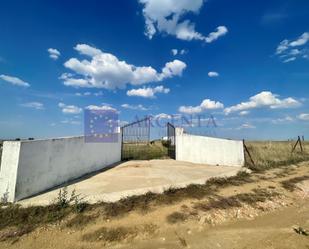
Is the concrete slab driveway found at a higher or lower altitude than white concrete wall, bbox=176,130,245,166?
lower

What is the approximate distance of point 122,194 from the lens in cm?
532

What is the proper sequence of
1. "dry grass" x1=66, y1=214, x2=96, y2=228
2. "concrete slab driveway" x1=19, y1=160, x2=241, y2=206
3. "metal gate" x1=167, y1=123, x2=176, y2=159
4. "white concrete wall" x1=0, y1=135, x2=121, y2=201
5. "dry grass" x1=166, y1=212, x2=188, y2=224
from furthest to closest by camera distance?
"metal gate" x1=167, y1=123, x2=176, y2=159 → "concrete slab driveway" x1=19, y1=160, x2=241, y2=206 → "white concrete wall" x1=0, y1=135, x2=121, y2=201 → "dry grass" x1=166, y1=212, x2=188, y2=224 → "dry grass" x1=66, y1=214, x2=96, y2=228

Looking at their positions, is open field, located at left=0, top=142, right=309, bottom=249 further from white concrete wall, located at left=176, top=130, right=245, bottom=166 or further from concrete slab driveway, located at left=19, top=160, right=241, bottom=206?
white concrete wall, located at left=176, top=130, right=245, bottom=166

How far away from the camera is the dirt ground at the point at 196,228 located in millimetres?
3529

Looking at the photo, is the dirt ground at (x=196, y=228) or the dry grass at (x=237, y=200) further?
the dry grass at (x=237, y=200)

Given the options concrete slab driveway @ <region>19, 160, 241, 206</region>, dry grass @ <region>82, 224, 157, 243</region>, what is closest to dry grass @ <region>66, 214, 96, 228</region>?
dry grass @ <region>82, 224, 157, 243</region>

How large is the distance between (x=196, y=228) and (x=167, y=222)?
1.79ft

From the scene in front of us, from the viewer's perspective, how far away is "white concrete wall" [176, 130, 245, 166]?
1020cm

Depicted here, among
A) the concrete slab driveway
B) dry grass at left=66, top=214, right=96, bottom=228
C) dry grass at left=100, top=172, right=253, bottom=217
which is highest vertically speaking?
the concrete slab driveway

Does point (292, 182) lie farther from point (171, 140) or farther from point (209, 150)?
point (171, 140)

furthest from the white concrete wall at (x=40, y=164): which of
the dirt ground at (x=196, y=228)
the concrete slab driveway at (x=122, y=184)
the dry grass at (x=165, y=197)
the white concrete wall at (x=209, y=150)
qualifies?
the white concrete wall at (x=209, y=150)

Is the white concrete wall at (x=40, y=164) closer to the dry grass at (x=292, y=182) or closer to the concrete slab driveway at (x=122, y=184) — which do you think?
the concrete slab driveway at (x=122, y=184)

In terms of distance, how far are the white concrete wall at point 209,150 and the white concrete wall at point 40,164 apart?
5208 millimetres

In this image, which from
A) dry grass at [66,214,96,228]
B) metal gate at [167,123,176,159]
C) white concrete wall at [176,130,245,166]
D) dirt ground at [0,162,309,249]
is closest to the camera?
dirt ground at [0,162,309,249]
